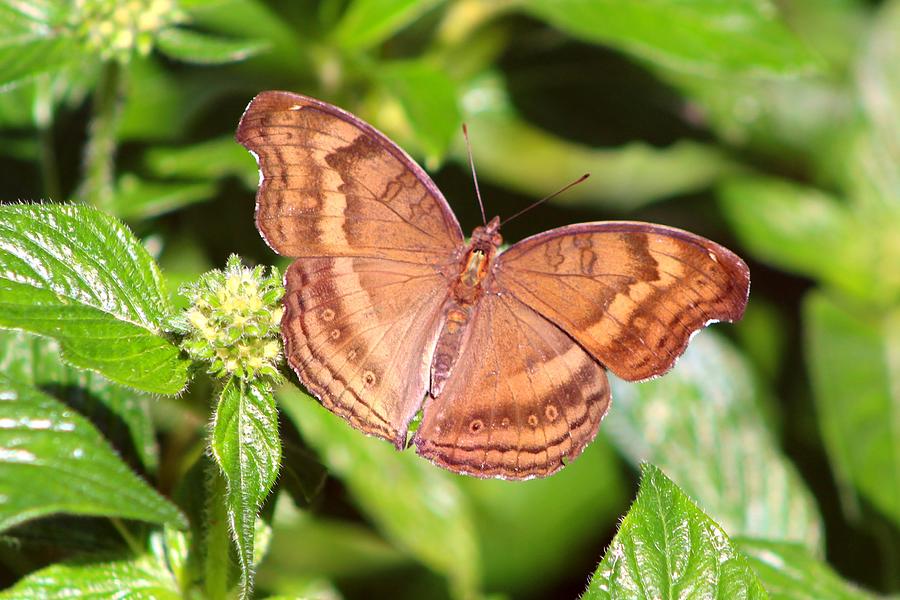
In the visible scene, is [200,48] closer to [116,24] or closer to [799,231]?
[116,24]

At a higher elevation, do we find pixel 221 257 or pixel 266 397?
pixel 221 257

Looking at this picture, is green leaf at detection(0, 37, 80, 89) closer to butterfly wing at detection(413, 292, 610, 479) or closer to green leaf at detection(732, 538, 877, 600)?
butterfly wing at detection(413, 292, 610, 479)

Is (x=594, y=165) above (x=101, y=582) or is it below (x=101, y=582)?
above

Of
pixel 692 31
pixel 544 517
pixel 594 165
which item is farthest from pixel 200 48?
pixel 594 165

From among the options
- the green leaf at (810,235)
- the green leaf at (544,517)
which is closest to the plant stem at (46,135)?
the green leaf at (544,517)

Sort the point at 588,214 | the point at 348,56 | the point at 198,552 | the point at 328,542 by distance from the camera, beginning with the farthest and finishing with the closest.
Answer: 1. the point at 588,214
2. the point at 328,542
3. the point at 348,56
4. the point at 198,552

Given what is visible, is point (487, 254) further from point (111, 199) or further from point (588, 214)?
point (588, 214)

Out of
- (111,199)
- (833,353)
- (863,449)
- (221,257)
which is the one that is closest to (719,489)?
(863,449)

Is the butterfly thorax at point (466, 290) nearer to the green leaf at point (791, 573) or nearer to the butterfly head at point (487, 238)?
the butterfly head at point (487, 238)
